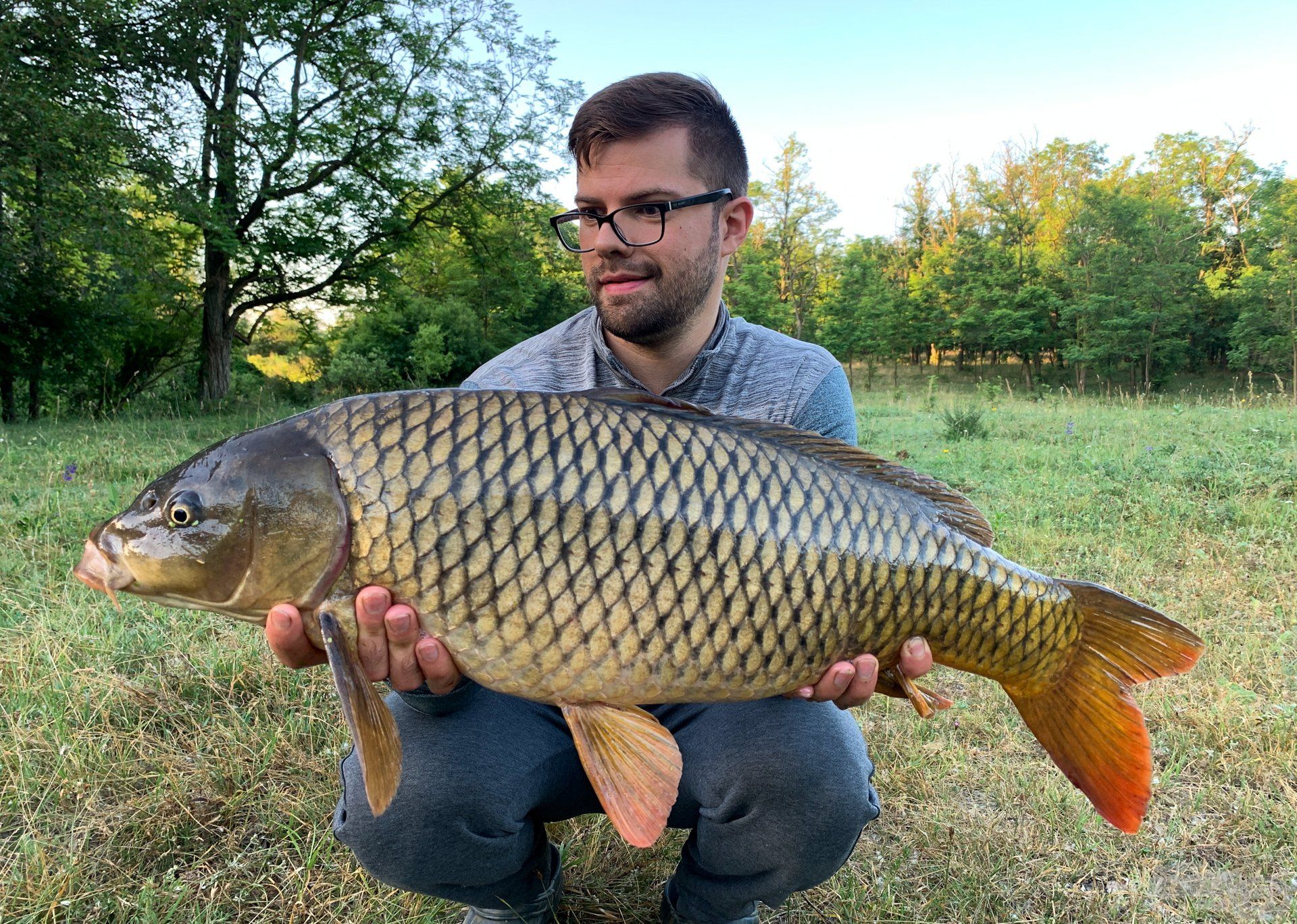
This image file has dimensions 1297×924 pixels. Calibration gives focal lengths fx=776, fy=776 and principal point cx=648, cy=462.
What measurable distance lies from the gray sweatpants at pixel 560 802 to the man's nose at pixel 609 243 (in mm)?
998

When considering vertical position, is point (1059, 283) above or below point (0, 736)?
above

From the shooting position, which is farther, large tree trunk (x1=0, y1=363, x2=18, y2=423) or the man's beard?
large tree trunk (x1=0, y1=363, x2=18, y2=423)

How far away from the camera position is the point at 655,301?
1.80 metres

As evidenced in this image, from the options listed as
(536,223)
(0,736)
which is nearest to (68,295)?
(536,223)

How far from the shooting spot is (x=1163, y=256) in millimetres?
28047

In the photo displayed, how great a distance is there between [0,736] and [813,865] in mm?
1897

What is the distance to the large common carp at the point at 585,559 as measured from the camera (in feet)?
3.86

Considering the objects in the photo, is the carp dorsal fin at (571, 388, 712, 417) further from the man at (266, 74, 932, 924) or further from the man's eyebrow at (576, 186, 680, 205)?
the man's eyebrow at (576, 186, 680, 205)

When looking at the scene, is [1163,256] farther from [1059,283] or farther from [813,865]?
[813,865]

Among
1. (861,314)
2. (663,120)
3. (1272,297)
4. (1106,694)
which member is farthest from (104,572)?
(861,314)

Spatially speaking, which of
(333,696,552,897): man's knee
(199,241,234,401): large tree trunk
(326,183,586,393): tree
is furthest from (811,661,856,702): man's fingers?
(326,183,586,393): tree

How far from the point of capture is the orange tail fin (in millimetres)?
1353

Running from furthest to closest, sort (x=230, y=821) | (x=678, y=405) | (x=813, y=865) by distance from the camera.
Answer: (x=230, y=821)
(x=813, y=865)
(x=678, y=405)

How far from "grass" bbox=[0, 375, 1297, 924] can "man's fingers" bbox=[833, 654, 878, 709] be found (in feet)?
1.80
